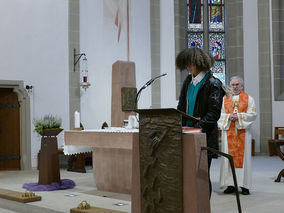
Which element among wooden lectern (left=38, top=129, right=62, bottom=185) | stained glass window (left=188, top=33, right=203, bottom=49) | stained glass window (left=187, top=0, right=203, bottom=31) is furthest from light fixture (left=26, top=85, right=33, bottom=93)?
stained glass window (left=187, top=0, right=203, bottom=31)

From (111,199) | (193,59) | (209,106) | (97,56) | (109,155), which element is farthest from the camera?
(97,56)

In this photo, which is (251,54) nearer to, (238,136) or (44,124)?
(238,136)

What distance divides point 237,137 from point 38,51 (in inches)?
225

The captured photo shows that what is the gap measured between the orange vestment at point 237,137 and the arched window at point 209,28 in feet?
23.3

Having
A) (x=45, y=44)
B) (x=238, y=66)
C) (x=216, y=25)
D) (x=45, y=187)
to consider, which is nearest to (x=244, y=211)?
(x=45, y=187)

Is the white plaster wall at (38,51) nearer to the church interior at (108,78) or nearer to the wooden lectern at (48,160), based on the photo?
the church interior at (108,78)

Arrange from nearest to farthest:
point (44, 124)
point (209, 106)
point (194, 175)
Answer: point (194, 175) → point (209, 106) → point (44, 124)

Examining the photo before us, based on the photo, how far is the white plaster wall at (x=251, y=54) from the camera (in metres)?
13.0

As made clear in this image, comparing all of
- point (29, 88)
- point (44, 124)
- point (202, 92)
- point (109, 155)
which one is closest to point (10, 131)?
point (29, 88)

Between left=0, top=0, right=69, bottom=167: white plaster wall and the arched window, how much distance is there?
14.5ft

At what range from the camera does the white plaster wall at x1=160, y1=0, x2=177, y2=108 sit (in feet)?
42.1

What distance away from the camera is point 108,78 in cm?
1174

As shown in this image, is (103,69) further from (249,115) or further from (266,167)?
(249,115)

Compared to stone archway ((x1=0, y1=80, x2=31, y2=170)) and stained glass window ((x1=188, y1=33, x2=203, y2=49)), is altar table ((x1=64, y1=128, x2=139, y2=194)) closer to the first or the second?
stone archway ((x1=0, y1=80, x2=31, y2=170))
